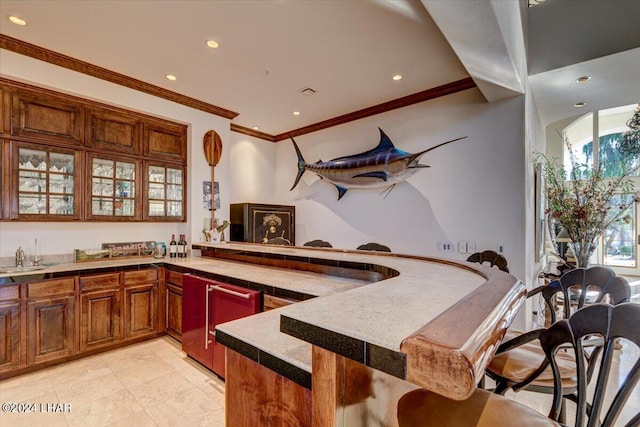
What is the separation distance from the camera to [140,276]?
10.6ft

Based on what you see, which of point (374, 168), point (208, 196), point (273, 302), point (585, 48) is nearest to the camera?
point (273, 302)

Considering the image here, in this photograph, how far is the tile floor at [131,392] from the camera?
204 cm

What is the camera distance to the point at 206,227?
4.11 metres

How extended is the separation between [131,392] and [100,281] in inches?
47.1

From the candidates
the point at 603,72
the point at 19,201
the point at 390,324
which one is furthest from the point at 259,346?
the point at 603,72

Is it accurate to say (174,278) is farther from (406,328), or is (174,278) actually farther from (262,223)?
(406,328)

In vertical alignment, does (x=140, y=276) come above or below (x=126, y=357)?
above

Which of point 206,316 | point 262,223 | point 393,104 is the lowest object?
point 206,316

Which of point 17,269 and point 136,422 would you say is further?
point 17,269

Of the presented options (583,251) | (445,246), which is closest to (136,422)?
(445,246)

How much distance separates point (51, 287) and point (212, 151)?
2.33 m

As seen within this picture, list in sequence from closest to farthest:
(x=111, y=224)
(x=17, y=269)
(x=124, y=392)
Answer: (x=124, y=392), (x=17, y=269), (x=111, y=224)

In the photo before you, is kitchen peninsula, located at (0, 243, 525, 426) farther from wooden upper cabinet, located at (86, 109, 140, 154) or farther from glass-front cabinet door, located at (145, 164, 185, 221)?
wooden upper cabinet, located at (86, 109, 140, 154)

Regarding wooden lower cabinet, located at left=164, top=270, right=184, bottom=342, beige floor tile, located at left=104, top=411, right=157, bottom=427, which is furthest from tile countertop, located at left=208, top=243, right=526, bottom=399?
wooden lower cabinet, located at left=164, top=270, right=184, bottom=342
